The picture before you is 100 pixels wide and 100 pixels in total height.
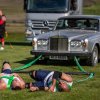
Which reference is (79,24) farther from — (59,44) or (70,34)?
(59,44)

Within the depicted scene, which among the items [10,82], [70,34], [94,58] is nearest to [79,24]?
[70,34]

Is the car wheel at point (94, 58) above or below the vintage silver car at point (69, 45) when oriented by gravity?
below

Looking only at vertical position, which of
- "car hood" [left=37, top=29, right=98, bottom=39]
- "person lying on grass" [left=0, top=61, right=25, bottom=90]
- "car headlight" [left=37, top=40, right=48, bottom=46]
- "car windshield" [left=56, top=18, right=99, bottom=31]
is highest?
"car windshield" [left=56, top=18, right=99, bottom=31]

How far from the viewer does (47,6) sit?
2547cm

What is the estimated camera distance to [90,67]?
17.1 m

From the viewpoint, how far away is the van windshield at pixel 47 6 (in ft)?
82.9

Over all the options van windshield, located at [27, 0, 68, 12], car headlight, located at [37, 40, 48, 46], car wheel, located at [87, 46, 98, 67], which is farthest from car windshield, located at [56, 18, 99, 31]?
van windshield, located at [27, 0, 68, 12]

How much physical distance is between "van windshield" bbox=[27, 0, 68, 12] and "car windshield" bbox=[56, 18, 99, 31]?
609 cm

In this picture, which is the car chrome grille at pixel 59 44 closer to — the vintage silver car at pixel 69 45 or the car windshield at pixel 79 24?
the vintage silver car at pixel 69 45

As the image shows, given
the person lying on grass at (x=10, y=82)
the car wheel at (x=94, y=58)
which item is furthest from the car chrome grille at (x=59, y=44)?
the person lying on grass at (x=10, y=82)

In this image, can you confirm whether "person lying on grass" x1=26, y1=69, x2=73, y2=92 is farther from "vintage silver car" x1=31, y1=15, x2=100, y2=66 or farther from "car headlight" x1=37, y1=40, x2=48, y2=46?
"car headlight" x1=37, y1=40, x2=48, y2=46

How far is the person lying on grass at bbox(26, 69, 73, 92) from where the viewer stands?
38.5 feet

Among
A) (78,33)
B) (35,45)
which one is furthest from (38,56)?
(78,33)

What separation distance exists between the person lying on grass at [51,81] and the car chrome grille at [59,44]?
4973mm
